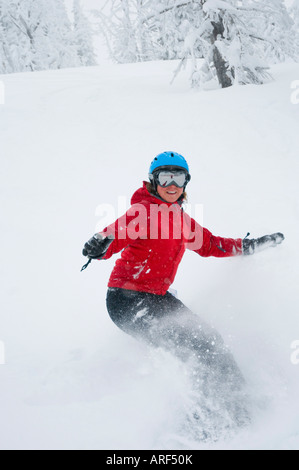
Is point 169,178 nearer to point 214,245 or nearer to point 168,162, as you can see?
point 168,162

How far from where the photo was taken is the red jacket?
2967mm

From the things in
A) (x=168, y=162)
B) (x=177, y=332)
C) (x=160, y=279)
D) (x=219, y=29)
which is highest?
(x=219, y=29)

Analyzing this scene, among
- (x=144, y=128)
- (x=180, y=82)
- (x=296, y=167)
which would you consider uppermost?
(x=180, y=82)

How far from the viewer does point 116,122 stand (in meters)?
9.24

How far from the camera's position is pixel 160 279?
3102 mm

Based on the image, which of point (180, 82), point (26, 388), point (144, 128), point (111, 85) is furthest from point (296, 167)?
point (111, 85)

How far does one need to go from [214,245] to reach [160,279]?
862 millimetres

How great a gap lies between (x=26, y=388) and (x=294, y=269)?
3.42 metres

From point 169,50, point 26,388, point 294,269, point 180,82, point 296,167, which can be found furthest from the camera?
point 169,50

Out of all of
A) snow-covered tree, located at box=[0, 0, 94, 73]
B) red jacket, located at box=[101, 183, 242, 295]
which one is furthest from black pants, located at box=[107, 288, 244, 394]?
snow-covered tree, located at box=[0, 0, 94, 73]

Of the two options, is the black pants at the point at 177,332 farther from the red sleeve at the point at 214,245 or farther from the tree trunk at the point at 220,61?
the tree trunk at the point at 220,61

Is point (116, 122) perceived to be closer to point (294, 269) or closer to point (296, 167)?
point (296, 167)

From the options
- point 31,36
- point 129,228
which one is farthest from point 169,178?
point 31,36
